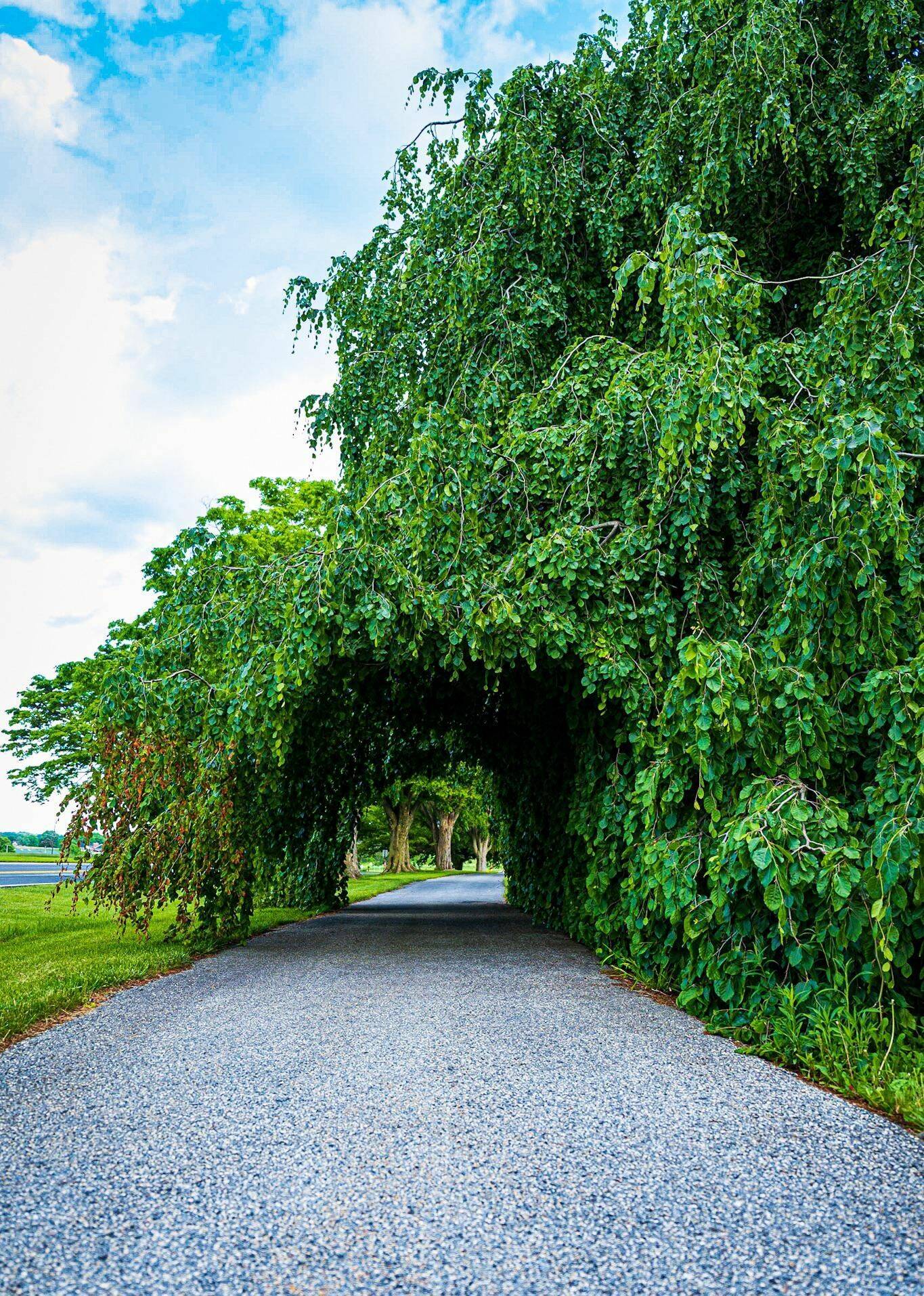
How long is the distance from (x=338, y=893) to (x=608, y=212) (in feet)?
35.7

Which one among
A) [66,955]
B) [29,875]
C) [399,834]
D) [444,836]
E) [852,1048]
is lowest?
[29,875]

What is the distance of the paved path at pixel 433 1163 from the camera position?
1996 mm

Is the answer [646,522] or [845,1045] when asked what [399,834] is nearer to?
[646,522]

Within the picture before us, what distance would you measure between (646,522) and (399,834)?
23748mm

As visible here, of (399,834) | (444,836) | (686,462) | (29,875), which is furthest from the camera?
(444,836)

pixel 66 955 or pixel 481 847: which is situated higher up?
pixel 66 955

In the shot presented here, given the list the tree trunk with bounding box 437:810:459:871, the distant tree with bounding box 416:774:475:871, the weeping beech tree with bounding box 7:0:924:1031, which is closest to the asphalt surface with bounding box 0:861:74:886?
the distant tree with bounding box 416:774:475:871

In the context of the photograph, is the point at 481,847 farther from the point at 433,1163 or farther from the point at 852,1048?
the point at 433,1163

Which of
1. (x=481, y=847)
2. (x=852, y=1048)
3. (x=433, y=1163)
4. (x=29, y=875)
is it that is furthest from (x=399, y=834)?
(x=433, y=1163)

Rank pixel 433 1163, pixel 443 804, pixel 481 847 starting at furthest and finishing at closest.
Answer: pixel 481 847, pixel 443 804, pixel 433 1163

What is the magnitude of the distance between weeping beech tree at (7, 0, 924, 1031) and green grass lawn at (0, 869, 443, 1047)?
682 mm

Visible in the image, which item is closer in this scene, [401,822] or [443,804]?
[401,822]

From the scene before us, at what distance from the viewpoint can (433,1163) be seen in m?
2.65

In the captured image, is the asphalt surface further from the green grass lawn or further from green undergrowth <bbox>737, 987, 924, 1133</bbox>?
green undergrowth <bbox>737, 987, 924, 1133</bbox>
